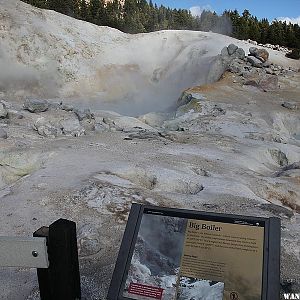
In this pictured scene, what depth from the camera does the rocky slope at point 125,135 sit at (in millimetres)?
5629

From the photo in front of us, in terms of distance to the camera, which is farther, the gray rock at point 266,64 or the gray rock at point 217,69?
the gray rock at point 266,64

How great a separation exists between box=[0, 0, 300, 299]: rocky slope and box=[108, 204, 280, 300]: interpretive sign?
39.3 inches

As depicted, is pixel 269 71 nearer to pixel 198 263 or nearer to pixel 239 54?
pixel 239 54

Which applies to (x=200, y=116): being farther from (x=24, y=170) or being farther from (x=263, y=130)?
(x=24, y=170)

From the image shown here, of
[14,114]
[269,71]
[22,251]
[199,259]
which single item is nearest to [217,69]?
[269,71]

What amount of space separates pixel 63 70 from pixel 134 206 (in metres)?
20.5

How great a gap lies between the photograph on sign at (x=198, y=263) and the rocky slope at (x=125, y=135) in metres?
1.03

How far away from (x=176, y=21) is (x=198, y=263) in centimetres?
5004

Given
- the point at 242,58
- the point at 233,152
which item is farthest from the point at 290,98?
the point at 233,152

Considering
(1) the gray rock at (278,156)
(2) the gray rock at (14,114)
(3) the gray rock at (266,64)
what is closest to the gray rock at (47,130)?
(2) the gray rock at (14,114)

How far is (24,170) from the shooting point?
788 centimetres

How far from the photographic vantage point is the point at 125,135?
11.0 metres

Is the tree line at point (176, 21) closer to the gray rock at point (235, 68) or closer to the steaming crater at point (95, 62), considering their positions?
the steaming crater at point (95, 62)

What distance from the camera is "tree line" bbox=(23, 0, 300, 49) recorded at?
40.5 meters
